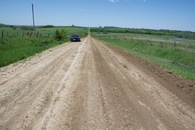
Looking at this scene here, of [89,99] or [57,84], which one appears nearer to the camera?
[89,99]

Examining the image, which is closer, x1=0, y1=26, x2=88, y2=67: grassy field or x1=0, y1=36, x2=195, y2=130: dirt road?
x1=0, y1=36, x2=195, y2=130: dirt road

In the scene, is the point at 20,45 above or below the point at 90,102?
below

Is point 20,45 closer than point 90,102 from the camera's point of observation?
No

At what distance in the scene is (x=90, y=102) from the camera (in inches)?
265

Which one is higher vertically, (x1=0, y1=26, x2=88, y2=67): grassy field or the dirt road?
the dirt road

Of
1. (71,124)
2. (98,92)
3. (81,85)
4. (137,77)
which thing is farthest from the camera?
(137,77)

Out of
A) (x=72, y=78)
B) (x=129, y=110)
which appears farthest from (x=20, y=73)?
(x=129, y=110)

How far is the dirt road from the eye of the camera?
5.27 meters

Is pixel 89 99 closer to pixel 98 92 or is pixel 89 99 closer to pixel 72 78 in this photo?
pixel 98 92

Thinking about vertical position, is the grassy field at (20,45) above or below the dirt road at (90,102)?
below

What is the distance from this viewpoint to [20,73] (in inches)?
415

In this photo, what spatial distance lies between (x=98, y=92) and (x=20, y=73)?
198 inches

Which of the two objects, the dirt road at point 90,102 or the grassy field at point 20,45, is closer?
the dirt road at point 90,102

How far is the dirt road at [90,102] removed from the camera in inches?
207
